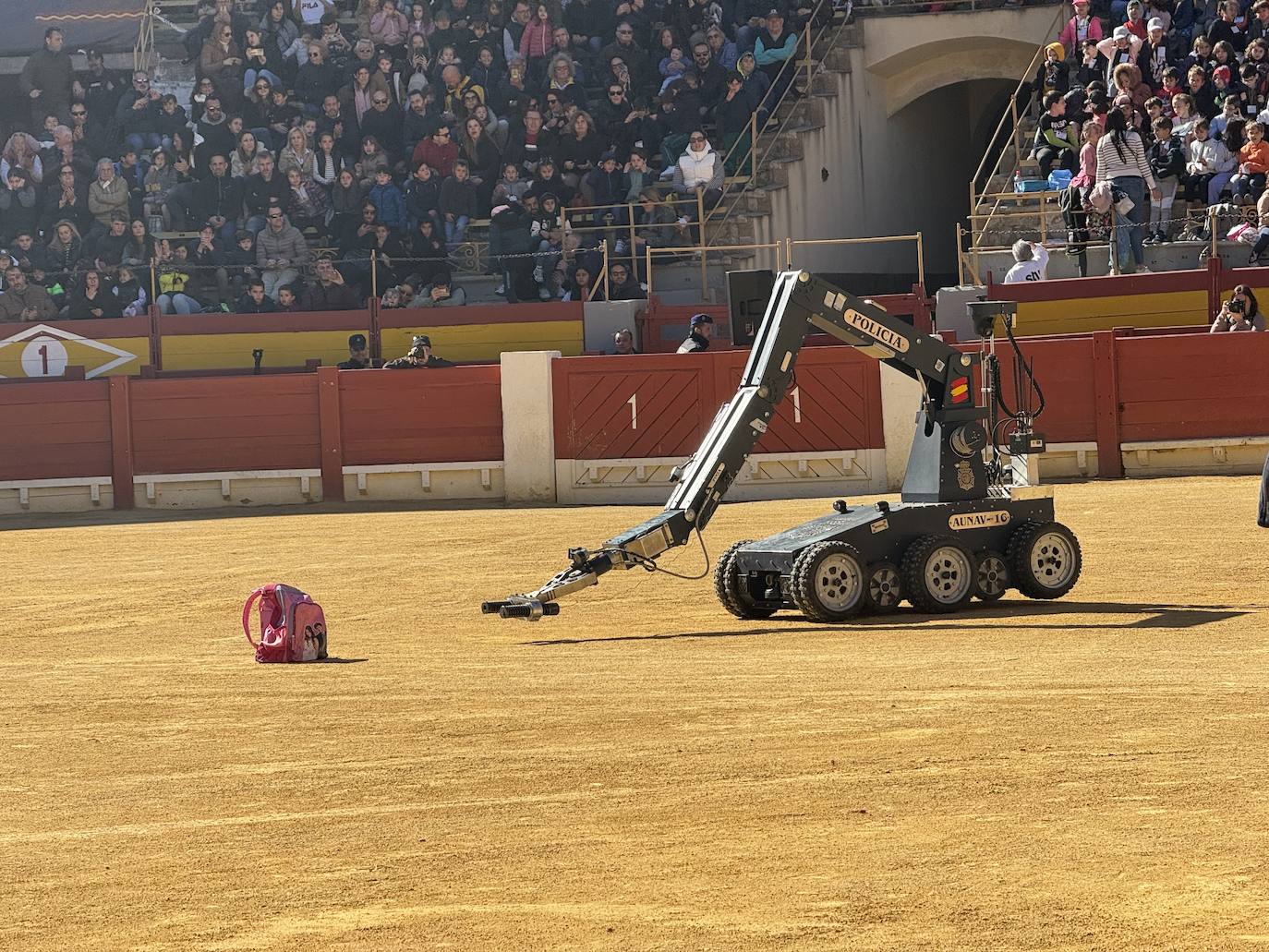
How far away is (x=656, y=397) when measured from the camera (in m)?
19.0

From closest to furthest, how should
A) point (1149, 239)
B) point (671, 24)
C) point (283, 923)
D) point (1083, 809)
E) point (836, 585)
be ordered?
point (283, 923)
point (1083, 809)
point (836, 585)
point (1149, 239)
point (671, 24)

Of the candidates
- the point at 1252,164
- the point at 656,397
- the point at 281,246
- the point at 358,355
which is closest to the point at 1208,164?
the point at 1252,164

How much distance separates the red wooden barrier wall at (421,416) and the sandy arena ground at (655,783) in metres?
9.08

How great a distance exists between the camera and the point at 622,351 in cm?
1989

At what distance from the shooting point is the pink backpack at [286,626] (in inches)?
338

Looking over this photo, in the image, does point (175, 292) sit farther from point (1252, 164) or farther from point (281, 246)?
point (1252, 164)

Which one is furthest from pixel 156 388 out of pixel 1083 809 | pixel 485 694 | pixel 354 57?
pixel 1083 809

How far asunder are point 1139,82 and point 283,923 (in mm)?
17802

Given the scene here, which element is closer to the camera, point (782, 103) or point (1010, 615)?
point (1010, 615)

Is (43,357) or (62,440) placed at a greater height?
(43,357)

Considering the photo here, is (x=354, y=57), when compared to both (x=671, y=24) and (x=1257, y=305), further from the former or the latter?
(x=1257, y=305)

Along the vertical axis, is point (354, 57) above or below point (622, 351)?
above

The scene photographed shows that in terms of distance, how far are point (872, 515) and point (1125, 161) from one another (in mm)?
10424

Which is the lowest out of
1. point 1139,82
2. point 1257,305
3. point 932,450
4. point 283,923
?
point 283,923
